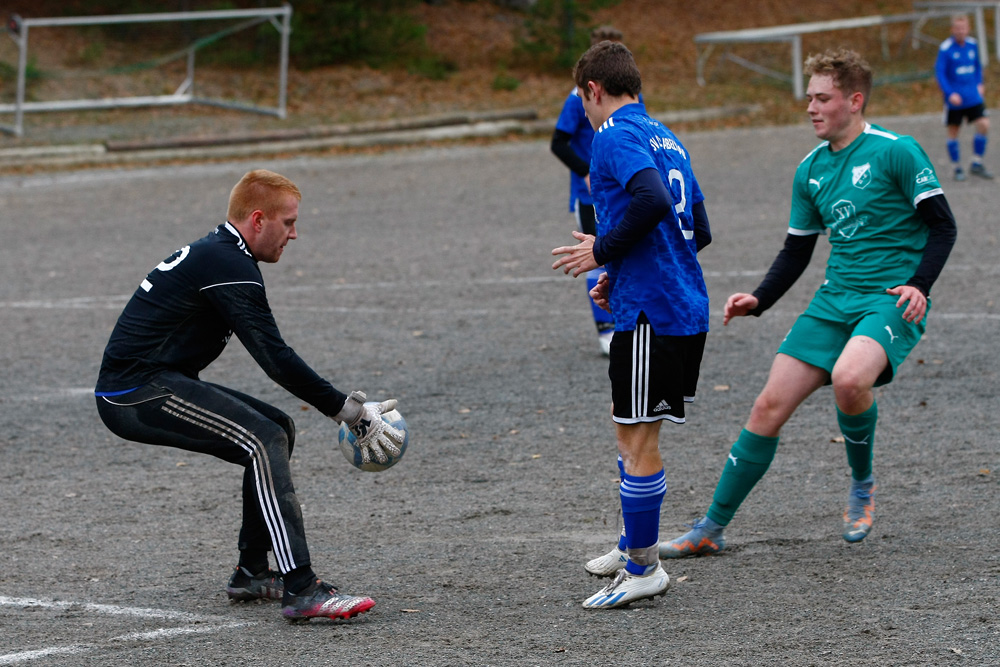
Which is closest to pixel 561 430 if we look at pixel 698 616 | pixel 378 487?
pixel 378 487

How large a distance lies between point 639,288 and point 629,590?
117 cm

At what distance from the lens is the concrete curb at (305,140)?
19672 millimetres

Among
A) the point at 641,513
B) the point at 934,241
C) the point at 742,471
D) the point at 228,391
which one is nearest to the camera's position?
the point at 641,513

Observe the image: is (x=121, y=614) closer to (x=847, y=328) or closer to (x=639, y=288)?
(x=639, y=288)

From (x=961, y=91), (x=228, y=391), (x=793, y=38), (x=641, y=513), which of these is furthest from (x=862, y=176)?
(x=793, y=38)

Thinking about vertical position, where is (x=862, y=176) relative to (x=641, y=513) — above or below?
above

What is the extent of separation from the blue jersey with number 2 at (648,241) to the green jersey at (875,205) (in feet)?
2.83

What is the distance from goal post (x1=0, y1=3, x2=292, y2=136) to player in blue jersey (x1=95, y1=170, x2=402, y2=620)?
57.1 ft

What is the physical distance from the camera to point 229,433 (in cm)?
469

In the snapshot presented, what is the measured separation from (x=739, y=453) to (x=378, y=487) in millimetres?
2089

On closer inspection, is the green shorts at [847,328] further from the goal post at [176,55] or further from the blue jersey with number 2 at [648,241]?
the goal post at [176,55]

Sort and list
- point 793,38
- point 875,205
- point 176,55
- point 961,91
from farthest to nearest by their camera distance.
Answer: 1. point 793,38
2. point 176,55
3. point 961,91
4. point 875,205

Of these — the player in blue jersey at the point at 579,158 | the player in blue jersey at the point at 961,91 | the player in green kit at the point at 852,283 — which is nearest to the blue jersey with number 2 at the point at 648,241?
the player in green kit at the point at 852,283

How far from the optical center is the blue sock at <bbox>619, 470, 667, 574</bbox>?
474 cm
